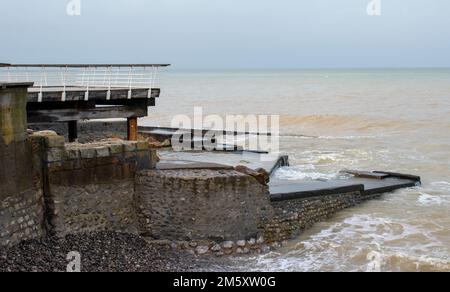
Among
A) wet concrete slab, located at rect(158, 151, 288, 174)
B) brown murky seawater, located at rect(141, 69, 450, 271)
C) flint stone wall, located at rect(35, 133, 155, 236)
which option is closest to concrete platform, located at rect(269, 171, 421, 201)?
brown murky seawater, located at rect(141, 69, 450, 271)

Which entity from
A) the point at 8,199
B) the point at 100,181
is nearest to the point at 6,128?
the point at 8,199

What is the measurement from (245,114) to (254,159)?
35980 mm

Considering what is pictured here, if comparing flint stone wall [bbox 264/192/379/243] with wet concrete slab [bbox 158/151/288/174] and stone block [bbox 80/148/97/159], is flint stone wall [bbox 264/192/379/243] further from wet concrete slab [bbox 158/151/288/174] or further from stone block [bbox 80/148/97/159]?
stone block [bbox 80/148/97/159]

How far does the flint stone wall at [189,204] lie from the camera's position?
41.4ft

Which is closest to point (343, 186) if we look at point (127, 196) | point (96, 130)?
point (127, 196)

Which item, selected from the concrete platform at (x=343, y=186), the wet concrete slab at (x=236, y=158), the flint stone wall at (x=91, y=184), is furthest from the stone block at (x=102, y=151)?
the wet concrete slab at (x=236, y=158)

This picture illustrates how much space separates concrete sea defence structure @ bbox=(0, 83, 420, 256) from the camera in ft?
36.8

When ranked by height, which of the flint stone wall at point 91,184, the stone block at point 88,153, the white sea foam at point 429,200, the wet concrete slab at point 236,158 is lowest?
the white sea foam at point 429,200

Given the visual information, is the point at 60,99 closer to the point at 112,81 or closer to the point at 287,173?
the point at 112,81

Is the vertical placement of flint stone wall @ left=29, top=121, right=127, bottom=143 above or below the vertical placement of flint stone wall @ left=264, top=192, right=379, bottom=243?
above

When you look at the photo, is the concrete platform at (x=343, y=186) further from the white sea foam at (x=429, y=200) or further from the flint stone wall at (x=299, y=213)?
the white sea foam at (x=429, y=200)

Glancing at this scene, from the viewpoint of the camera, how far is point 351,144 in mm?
33000

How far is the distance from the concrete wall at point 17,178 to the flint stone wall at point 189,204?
7.27ft

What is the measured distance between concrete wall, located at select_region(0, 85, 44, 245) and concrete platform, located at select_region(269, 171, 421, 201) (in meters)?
5.45
